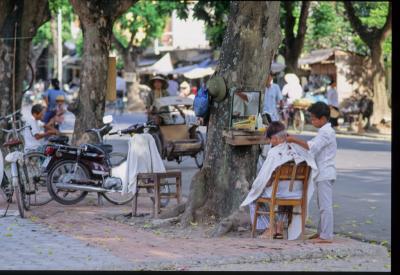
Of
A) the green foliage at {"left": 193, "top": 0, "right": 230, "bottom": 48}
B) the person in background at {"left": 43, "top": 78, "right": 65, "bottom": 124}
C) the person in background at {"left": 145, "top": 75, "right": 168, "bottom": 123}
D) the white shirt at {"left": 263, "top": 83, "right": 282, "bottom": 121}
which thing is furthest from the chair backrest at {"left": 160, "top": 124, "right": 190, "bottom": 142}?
the green foliage at {"left": 193, "top": 0, "right": 230, "bottom": 48}

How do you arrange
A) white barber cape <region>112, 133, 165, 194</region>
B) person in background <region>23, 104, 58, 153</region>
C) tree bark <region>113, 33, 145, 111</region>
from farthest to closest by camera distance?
tree bark <region>113, 33, 145, 111</region>
person in background <region>23, 104, 58, 153</region>
white barber cape <region>112, 133, 165, 194</region>

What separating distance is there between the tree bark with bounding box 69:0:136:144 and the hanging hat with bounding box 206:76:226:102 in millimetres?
5661

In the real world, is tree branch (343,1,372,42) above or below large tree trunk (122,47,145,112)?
above

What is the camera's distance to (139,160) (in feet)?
36.8

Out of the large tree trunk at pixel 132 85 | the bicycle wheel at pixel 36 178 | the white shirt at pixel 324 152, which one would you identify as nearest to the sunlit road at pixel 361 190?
the white shirt at pixel 324 152

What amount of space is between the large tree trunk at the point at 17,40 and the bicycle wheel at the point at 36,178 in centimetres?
355

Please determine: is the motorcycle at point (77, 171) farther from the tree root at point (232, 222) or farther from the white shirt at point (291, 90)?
the white shirt at point (291, 90)

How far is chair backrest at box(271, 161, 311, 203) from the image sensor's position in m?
9.17

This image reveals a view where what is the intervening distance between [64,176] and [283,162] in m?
4.03

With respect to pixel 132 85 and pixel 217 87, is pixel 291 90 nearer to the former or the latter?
pixel 217 87

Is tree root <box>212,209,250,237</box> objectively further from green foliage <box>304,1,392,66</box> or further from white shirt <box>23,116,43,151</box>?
green foliage <box>304,1,392,66</box>

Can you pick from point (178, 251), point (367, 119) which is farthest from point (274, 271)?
point (367, 119)

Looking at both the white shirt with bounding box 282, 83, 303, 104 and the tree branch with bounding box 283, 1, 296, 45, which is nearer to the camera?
the white shirt with bounding box 282, 83, 303, 104
